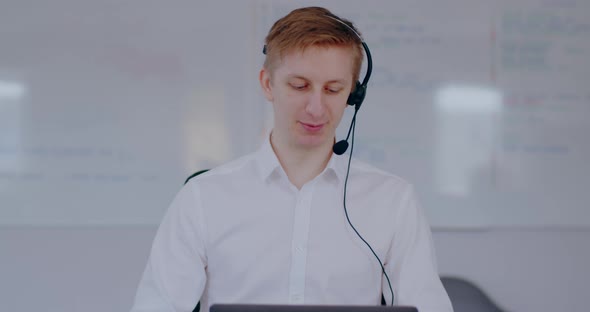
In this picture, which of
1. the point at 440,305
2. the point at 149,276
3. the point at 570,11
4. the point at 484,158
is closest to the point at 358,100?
the point at 440,305

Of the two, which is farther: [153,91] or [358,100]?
[153,91]

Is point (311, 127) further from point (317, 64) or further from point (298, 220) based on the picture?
point (298, 220)

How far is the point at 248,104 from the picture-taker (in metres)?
2.27

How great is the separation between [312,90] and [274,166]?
0.23 metres

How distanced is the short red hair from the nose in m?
0.11

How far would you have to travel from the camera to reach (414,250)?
3.88 feet

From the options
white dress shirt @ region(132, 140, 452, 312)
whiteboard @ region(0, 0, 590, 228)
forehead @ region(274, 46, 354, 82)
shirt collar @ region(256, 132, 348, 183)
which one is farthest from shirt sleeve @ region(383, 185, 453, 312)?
whiteboard @ region(0, 0, 590, 228)

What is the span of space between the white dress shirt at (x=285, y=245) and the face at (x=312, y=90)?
141mm

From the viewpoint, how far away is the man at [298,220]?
3.65 ft

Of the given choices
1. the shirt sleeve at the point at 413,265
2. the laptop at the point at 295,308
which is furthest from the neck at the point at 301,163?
the laptop at the point at 295,308

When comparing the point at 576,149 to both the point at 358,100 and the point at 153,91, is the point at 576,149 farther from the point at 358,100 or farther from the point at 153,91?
the point at 153,91

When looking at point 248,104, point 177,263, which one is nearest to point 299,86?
point 177,263

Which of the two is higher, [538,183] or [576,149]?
[576,149]

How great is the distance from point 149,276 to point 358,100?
24.9 inches
